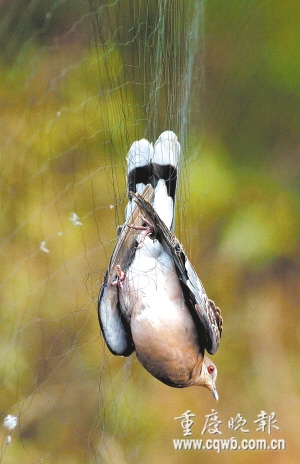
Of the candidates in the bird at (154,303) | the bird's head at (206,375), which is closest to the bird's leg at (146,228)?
the bird at (154,303)

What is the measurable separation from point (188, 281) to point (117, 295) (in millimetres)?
116

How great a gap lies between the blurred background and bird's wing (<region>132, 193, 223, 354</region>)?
87 millimetres

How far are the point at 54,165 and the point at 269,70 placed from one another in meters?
0.84

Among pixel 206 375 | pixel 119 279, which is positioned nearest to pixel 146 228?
pixel 119 279

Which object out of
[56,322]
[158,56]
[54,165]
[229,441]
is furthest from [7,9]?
[229,441]

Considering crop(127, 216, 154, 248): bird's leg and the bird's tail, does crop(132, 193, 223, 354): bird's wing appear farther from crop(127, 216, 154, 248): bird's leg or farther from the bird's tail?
the bird's tail

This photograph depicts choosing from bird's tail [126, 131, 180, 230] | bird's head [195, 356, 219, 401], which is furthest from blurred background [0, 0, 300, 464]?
bird's head [195, 356, 219, 401]

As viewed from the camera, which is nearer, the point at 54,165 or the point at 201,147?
the point at 54,165

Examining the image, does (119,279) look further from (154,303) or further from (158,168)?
(158,168)

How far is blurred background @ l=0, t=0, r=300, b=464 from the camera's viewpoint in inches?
47.0

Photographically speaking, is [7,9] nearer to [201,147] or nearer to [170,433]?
[201,147]

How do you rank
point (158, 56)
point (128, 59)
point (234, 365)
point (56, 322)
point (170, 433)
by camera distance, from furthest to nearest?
point (234, 365) → point (170, 433) → point (56, 322) → point (128, 59) → point (158, 56)

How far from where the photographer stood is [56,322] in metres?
1.49

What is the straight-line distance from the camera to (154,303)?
120 centimetres
